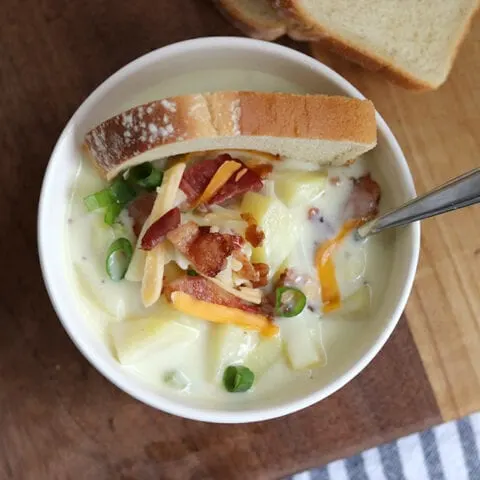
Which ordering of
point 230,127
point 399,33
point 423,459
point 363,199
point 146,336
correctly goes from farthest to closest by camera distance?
point 423,459 < point 399,33 < point 363,199 < point 146,336 < point 230,127

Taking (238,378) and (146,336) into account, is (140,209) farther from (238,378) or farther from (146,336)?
(238,378)

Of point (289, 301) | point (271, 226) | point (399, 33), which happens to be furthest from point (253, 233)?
point (399, 33)

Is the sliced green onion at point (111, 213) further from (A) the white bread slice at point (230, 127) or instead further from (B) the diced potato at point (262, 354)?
(B) the diced potato at point (262, 354)

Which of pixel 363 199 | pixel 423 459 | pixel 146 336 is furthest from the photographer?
pixel 423 459

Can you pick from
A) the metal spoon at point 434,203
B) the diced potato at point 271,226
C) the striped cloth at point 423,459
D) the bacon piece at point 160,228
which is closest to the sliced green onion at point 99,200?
the bacon piece at point 160,228

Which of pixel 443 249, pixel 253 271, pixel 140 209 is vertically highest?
pixel 140 209

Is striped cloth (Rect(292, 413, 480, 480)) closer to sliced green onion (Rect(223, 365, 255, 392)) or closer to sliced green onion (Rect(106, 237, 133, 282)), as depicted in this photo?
sliced green onion (Rect(223, 365, 255, 392))
